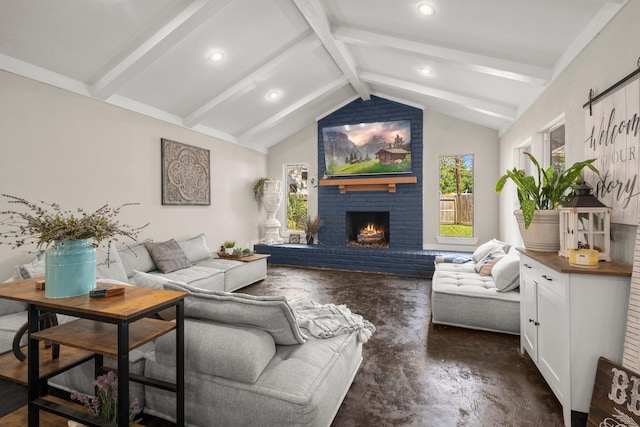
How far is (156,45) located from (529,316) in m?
4.18

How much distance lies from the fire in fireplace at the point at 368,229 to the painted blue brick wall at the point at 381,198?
27 cm

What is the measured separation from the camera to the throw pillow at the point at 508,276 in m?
2.90

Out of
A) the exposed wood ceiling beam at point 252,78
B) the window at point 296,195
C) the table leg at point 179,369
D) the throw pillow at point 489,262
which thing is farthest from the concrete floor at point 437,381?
the window at point 296,195

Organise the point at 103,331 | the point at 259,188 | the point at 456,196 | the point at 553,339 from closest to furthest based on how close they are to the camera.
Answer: the point at 103,331
the point at 553,339
the point at 456,196
the point at 259,188

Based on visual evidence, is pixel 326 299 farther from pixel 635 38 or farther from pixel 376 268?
pixel 635 38

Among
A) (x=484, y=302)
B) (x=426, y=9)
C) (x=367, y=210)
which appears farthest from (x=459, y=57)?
(x=367, y=210)

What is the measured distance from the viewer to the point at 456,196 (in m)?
5.96

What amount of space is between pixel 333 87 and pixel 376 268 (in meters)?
3.37

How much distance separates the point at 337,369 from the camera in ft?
5.56

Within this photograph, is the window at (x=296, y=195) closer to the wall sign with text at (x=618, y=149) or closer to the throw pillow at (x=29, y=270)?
the throw pillow at (x=29, y=270)

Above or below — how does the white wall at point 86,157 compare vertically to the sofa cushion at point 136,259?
above

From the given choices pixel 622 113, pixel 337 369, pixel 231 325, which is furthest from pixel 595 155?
pixel 231 325

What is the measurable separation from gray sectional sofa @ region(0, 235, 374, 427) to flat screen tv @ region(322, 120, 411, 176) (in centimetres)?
476

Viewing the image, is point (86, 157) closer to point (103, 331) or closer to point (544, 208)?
point (103, 331)
